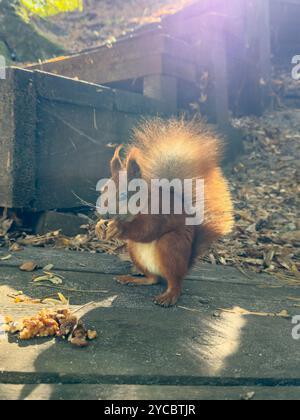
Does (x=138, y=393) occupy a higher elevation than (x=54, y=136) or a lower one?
lower

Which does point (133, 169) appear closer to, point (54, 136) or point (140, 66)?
point (54, 136)

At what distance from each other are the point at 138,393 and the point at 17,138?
274 centimetres

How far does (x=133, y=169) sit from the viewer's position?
275 centimetres

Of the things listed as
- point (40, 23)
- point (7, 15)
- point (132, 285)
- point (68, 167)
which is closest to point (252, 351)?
point (132, 285)

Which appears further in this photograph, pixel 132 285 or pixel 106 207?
pixel 132 285

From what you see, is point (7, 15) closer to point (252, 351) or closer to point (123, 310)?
point (123, 310)

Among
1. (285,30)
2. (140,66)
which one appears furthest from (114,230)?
(285,30)

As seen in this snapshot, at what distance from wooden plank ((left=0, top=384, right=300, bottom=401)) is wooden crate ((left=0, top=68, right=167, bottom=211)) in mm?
2171

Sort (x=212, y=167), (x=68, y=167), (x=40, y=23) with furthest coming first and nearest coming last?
1. (x=40, y=23)
2. (x=68, y=167)
3. (x=212, y=167)

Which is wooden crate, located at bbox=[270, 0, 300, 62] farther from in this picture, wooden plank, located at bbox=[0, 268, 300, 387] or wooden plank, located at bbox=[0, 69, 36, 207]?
wooden plank, located at bbox=[0, 268, 300, 387]

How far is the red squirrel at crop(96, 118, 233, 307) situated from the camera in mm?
2770

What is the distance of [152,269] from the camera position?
115 inches
